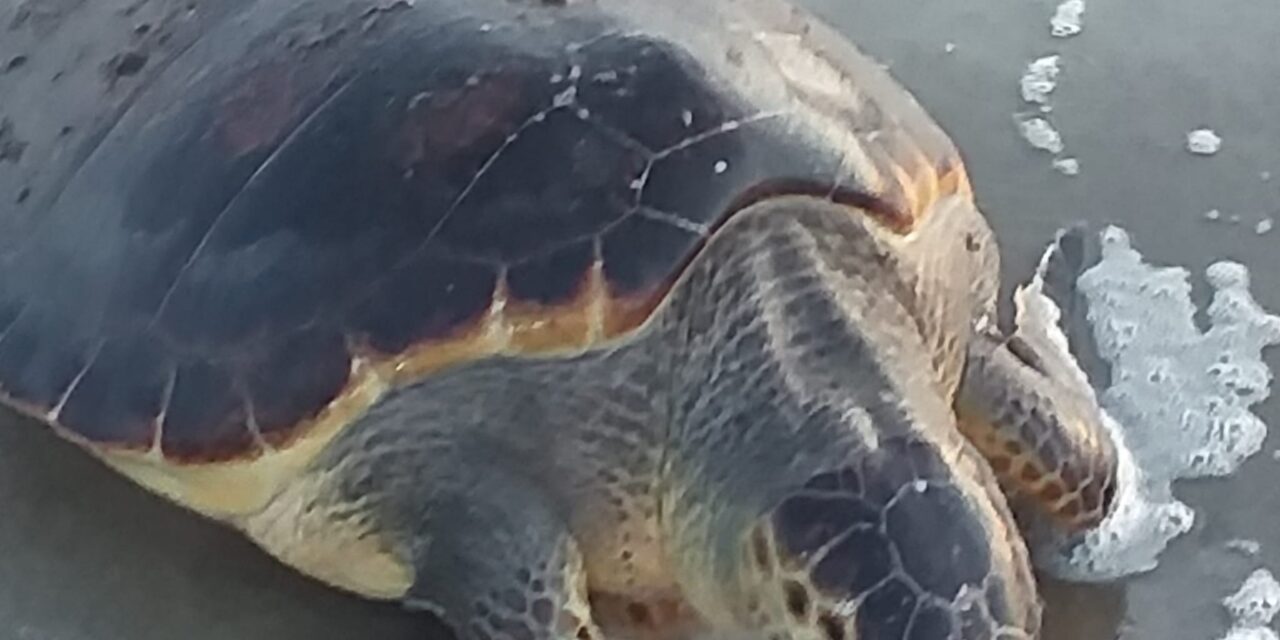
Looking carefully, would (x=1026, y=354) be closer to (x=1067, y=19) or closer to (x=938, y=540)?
(x=938, y=540)

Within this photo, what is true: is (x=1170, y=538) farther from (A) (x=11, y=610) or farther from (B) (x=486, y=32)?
(A) (x=11, y=610)

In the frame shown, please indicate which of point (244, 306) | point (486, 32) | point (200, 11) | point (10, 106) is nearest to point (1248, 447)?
point (486, 32)

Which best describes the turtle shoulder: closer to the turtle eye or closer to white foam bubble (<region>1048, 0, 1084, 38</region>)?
the turtle eye

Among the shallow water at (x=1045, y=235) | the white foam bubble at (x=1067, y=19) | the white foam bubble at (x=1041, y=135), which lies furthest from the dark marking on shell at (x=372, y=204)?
the white foam bubble at (x=1067, y=19)

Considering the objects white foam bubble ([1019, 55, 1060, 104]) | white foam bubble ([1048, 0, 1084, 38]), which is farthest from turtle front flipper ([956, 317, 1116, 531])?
white foam bubble ([1048, 0, 1084, 38])

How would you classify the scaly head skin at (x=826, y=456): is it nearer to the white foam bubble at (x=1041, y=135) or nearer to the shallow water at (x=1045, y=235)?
the shallow water at (x=1045, y=235)
